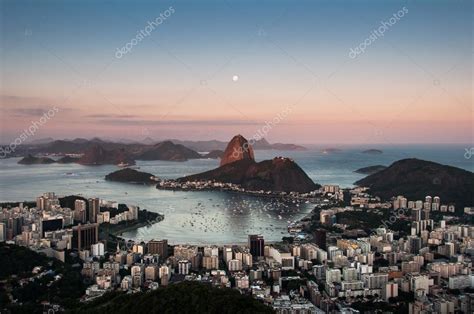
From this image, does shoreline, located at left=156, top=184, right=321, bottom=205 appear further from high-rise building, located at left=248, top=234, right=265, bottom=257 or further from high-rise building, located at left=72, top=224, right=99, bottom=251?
high-rise building, located at left=72, top=224, right=99, bottom=251

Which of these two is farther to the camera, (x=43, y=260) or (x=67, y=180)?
(x=67, y=180)

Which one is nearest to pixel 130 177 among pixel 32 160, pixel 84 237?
pixel 32 160

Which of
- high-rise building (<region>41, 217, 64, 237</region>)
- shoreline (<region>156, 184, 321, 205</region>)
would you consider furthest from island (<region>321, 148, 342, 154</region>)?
high-rise building (<region>41, 217, 64, 237</region>)

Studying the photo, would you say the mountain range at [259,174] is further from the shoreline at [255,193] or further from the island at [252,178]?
the shoreline at [255,193]

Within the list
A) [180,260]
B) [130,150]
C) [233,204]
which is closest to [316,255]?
[180,260]

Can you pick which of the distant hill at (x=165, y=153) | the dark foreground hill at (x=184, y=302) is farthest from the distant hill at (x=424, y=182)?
the distant hill at (x=165, y=153)

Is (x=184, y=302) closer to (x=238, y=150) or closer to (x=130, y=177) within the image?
(x=130, y=177)

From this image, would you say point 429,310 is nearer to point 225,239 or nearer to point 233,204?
point 225,239
